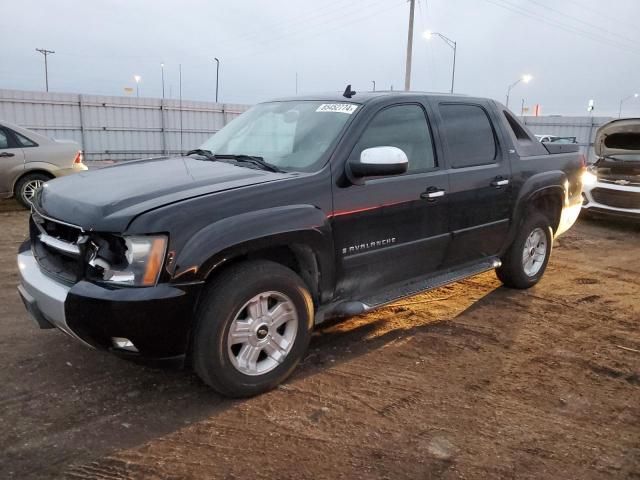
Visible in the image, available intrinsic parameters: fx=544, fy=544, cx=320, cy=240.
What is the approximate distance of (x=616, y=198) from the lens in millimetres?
9203

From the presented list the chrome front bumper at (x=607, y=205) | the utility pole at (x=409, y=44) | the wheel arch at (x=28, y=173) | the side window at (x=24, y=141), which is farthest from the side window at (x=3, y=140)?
the utility pole at (x=409, y=44)

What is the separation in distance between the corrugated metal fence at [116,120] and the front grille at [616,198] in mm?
12507

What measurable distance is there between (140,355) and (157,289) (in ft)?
1.32

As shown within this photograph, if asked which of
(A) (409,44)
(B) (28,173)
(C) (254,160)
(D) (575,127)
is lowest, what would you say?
(B) (28,173)

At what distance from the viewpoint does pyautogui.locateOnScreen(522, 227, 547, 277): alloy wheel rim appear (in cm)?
534

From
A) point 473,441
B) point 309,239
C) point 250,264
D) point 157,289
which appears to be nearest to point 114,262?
point 157,289

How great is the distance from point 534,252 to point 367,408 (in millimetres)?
3107

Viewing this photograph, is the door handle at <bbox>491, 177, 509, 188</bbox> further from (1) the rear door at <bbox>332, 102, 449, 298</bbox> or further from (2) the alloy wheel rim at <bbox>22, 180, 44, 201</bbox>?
(2) the alloy wheel rim at <bbox>22, 180, 44, 201</bbox>

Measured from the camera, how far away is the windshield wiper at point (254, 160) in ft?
11.8

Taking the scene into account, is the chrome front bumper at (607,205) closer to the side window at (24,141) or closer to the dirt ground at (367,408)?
the dirt ground at (367,408)

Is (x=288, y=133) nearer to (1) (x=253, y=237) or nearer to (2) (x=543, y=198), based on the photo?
(1) (x=253, y=237)

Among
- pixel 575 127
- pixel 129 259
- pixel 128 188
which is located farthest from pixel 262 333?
pixel 575 127

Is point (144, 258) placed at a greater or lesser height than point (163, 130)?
lesser

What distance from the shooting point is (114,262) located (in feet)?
9.42
